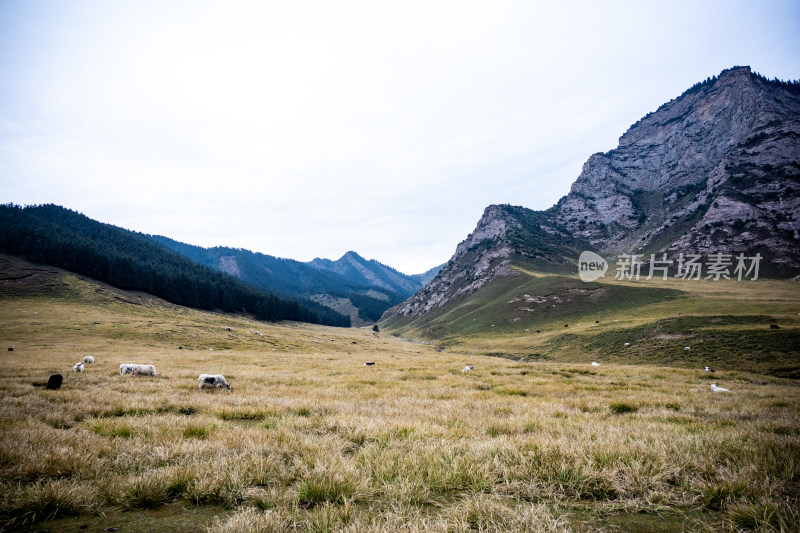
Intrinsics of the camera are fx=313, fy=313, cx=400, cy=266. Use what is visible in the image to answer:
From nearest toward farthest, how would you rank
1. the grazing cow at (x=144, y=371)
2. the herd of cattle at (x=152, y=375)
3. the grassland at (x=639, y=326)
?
the herd of cattle at (x=152, y=375) → the grazing cow at (x=144, y=371) → the grassland at (x=639, y=326)

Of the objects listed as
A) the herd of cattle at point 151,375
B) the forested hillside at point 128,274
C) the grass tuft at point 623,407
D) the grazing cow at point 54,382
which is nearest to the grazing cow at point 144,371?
the herd of cattle at point 151,375

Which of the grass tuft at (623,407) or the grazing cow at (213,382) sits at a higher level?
the grass tuft at (623,407)

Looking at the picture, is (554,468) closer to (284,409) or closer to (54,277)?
(284,409)

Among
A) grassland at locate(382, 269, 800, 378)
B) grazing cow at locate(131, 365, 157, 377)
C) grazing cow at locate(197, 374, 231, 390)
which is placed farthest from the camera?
grassland at locate(382, 269, 800, 378)

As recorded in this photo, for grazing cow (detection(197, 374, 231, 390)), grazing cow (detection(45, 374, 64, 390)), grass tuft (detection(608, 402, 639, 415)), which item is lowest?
grazing cow (detection(45, 374, 64, 390))

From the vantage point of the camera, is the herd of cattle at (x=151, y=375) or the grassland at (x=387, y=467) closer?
the grassland at (x=387, y=467)

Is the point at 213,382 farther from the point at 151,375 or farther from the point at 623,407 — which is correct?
the point at 623,407

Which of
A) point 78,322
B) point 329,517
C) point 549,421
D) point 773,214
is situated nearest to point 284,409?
point 329,517

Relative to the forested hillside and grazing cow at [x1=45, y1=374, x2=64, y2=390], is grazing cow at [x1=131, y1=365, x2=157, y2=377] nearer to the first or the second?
grazing cow at [x1=45, y1=374, x2=64, y2=390]

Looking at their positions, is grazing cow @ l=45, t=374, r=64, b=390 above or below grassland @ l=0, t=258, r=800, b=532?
below

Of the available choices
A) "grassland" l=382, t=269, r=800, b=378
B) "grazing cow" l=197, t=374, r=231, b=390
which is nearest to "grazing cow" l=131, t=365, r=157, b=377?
"grazing cow" l=197, t=374, r=231, b=390

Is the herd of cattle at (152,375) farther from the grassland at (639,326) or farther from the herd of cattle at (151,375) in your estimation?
the grassland at (639,326)

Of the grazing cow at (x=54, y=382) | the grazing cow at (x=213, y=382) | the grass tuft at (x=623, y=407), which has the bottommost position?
the grazing cow at (x=54, y=382)

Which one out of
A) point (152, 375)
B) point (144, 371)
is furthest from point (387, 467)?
point (144, 371)
